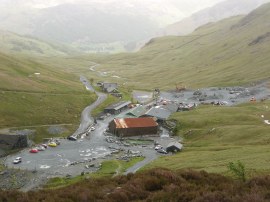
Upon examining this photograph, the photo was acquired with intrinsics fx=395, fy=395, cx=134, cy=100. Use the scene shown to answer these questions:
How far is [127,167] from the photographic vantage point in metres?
101

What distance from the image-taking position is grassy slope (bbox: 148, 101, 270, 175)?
267ft

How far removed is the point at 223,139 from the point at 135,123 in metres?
37.5

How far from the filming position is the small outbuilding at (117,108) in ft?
572

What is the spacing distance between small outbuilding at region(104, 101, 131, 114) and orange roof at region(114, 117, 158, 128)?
2836 centimetres

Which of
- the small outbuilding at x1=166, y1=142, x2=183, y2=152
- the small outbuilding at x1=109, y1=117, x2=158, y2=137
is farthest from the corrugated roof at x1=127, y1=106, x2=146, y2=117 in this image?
the small outbuilding at x1=166, y1=142, x2=183, y2=152

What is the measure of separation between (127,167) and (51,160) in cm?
2386

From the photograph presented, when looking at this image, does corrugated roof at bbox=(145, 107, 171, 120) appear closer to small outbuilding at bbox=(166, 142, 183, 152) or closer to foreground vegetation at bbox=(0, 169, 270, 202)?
small outbuilding at bbox=(166, 142, 183, 152)

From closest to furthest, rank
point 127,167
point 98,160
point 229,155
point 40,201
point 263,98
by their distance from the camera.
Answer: point 40,201
point 229,155
point 127,167
point 98,160
point 263,98

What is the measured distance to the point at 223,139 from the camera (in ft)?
391

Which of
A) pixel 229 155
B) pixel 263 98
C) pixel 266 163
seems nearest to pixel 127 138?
pixel 229 155

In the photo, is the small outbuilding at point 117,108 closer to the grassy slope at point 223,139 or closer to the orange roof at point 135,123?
the grassy slope at point 223,139

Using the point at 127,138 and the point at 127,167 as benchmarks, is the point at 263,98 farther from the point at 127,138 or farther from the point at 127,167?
the point at 127,167

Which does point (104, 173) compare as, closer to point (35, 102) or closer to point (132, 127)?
point (132, 127)

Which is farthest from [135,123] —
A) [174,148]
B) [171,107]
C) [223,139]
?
[223,139]
